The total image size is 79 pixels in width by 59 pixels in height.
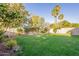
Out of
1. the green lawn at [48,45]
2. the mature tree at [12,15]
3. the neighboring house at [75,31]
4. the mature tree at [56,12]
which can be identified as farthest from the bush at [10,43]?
the neighboring house at [75,31]

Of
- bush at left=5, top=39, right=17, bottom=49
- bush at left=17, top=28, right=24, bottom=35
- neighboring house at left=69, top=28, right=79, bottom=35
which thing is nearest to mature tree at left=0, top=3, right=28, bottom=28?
bush at left=17, top=28, right=24, bottom=35

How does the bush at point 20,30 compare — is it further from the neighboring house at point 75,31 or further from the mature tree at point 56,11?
the neighboring house at point 75,31

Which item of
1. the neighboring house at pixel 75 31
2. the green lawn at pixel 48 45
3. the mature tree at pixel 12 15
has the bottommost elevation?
the green lawn at pixel 48 45

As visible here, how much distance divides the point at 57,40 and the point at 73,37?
184mm

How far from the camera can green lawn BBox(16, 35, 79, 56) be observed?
7.84 feet

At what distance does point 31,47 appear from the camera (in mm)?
2410

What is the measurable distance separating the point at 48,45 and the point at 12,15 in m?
0.54

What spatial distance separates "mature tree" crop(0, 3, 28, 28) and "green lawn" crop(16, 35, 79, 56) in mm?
185

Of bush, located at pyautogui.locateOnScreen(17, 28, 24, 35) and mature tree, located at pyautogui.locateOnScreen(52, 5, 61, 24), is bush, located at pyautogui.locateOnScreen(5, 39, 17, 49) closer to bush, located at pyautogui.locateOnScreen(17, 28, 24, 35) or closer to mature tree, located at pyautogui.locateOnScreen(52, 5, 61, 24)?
bush, located at pyautogui.locateOnScreen(17, 28, 24, 35)

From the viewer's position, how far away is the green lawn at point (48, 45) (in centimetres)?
239

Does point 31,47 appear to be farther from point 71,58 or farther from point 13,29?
point 71,58

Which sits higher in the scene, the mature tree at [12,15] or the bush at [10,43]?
the mature tree at [12,15]

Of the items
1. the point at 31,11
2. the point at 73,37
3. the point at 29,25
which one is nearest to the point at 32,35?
the point at 29,25

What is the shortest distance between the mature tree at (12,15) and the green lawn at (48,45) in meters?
0.19
